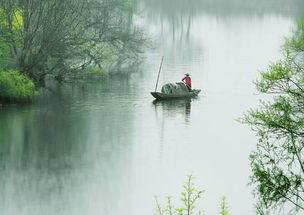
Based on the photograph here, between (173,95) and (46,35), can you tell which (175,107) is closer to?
(173,95)

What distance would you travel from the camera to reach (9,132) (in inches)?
1932

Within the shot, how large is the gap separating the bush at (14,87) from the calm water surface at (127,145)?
1.68 meters

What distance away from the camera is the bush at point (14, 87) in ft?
188

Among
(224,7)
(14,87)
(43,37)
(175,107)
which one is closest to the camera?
(14,87)

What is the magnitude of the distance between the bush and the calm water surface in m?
1.68

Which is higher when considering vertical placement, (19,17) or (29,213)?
(19,17)

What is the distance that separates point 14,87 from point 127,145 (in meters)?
14.6

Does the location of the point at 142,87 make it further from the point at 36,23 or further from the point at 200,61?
the point at 200,61

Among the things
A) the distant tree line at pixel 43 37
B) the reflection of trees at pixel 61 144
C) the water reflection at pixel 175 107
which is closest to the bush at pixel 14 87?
the reflection of trees at pixel 61 144

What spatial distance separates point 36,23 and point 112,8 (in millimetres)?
14361

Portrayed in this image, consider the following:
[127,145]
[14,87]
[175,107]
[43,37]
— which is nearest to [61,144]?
[127,145]

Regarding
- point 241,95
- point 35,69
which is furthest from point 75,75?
point 241,95

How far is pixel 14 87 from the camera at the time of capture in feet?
190

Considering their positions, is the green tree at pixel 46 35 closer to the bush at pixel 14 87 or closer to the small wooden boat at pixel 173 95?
the bush at pixel 14 87
